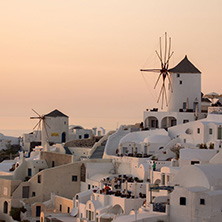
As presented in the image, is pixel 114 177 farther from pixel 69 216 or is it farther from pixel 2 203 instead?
pixel 2 203

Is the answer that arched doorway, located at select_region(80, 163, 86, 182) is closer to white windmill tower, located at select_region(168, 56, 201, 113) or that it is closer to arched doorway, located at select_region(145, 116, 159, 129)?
arched doorway, located at select_region(145, 116, 159, 129)

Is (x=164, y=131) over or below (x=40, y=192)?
over

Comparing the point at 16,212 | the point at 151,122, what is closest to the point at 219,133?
the point at 151,122

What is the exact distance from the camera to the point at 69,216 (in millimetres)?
62219

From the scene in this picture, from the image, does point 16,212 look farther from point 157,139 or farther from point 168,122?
point 168,122

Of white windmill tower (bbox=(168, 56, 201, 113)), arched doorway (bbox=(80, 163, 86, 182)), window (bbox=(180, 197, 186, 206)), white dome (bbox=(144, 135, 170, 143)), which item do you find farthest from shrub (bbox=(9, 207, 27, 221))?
window (bbox=(180, 197, 186, 206))

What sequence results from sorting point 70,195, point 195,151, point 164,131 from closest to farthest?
1. point 195,151
2. point 70,195
3. point 164,131

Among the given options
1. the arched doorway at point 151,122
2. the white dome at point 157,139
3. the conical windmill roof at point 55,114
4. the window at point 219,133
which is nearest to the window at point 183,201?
the window at point 219,133

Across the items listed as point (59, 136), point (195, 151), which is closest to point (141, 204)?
point (195, 151)

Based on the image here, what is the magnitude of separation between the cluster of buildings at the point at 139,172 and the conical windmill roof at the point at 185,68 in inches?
3.4

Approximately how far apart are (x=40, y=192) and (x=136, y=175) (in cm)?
825

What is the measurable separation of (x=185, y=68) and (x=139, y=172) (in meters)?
15.0

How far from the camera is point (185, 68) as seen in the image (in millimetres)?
74875

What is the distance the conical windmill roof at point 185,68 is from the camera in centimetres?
7456
